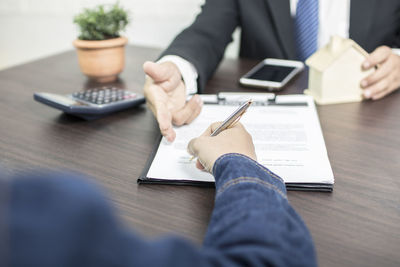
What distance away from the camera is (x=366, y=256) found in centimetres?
39

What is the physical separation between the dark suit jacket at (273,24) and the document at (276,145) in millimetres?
380

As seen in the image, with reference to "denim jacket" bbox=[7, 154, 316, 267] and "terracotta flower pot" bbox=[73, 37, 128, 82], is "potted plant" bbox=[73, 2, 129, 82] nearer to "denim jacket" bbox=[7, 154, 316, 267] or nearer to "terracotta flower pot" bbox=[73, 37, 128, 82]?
"terracotta flower pot" bbox=[73, 37, 128, 82]

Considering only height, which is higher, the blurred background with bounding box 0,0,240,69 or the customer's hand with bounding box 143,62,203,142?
the customer's hand with bounding box 143,62,203,142

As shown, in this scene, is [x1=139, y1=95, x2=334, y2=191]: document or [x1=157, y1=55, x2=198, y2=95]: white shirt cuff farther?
[x1=157, y1=55, x2=198, y2=95]: white shirt cuff

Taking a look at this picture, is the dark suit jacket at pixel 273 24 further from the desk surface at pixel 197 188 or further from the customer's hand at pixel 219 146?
the customer's hand at pixel 219 146

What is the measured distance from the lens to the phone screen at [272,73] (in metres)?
0.91

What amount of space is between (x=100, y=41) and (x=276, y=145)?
1.83 ft

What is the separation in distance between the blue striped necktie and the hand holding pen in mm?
825

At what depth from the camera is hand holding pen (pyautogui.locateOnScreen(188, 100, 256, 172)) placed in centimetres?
50

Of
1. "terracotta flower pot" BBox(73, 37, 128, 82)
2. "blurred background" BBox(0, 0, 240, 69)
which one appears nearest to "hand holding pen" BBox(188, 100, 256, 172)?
"terracotta flower pot" BBox(73, 37, 128, 82)

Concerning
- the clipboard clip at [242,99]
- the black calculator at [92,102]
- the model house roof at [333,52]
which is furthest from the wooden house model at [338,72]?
the black calculator at [92,102]

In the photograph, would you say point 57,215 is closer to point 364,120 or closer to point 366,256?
point 366,256

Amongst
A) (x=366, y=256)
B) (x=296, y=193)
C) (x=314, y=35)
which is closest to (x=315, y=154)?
(x=296, y=193)

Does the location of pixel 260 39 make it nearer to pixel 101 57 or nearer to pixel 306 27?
pixel 306 27
